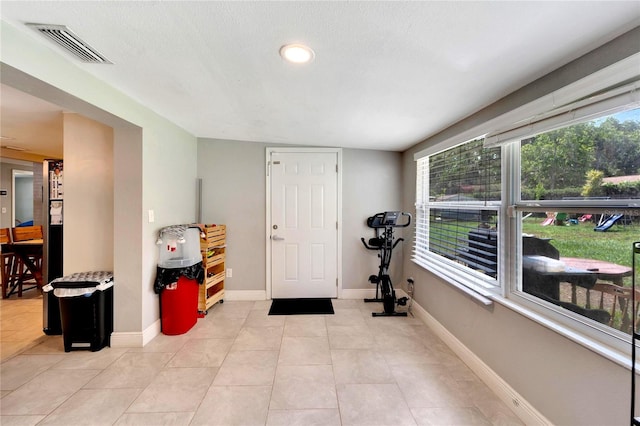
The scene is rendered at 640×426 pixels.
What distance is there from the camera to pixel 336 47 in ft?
4.29

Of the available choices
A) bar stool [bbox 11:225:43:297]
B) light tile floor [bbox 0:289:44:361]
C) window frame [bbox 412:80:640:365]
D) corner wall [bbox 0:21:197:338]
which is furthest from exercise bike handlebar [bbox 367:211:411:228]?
bar stool [bbox 11:225:43:297]

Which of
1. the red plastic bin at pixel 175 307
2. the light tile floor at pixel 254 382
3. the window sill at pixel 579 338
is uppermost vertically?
the window sill at pixel 579 338

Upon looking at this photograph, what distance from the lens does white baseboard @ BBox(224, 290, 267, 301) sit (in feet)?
11.1

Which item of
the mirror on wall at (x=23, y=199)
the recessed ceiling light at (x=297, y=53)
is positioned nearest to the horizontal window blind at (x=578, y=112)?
the recessed ceiling light at (x=297, y=53)

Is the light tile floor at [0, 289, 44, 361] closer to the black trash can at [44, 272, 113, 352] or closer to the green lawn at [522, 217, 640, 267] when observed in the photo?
the black trash can at [44, 272, 113, 352]

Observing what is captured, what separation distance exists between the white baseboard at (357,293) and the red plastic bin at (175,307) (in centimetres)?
195

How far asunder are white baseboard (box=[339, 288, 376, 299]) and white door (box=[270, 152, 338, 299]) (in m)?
0.12

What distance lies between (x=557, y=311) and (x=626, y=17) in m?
1.46

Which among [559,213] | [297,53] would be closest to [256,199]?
[297,53]

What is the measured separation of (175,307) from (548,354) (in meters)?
2.96

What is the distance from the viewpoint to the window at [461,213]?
194 centimetres

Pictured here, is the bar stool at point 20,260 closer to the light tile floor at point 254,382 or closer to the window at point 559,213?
the light tile floor at point 254,382

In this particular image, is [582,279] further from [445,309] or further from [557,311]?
[445,309]

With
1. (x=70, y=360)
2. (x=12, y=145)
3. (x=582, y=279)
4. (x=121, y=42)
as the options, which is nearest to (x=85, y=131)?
(x=121, y=42)
